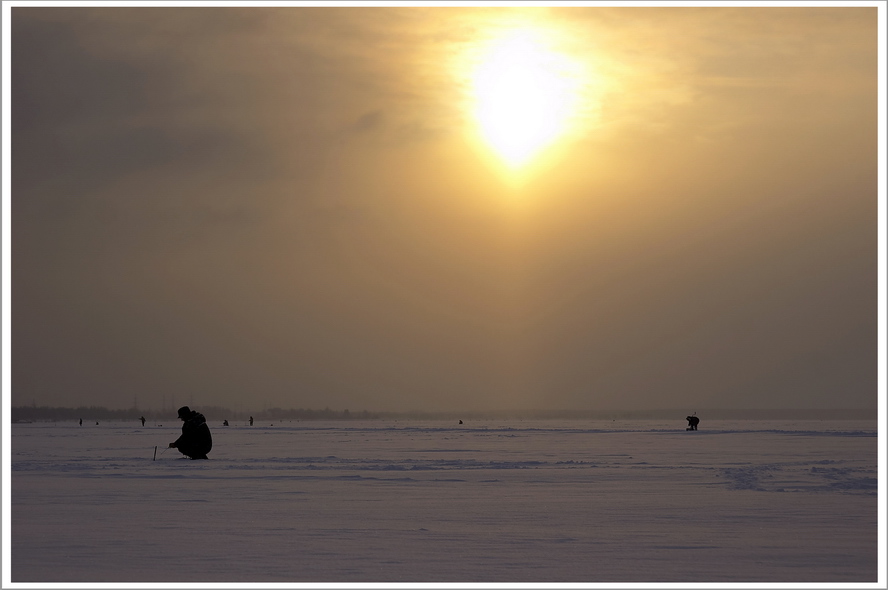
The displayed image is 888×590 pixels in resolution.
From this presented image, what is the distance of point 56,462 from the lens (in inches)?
1042

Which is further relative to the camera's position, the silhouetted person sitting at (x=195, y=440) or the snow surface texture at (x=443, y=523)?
the silhouetted person sitting at (x=195, y=440)

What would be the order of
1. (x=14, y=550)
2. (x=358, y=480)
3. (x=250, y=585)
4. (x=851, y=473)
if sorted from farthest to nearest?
(x=851, y=473) < (x=358, y=480) < (x=14, y=550) < (x=250, y=585)

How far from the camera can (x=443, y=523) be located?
13797 millimetres

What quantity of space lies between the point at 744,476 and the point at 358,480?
A: 8217 millimetres

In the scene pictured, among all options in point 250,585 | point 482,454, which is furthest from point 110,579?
point 482,454

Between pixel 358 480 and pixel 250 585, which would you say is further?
pixel 358 480

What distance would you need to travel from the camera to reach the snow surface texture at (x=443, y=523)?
34.0ft

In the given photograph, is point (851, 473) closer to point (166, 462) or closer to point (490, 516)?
point (490, 516)

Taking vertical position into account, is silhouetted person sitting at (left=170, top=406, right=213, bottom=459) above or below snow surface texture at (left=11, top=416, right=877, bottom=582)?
above

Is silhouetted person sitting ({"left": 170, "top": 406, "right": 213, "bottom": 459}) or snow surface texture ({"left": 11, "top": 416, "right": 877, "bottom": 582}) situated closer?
snow surface texture ({"left": 11, "top": 416, "right": 877, "bottom": 582})

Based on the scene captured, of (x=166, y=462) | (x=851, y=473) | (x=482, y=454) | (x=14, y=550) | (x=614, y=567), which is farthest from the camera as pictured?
(x=482, y=454)

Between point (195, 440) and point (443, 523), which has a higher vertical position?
point (195, 440)

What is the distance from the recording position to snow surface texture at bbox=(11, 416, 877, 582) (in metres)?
10.4

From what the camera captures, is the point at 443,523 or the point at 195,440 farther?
the point at 195,440
